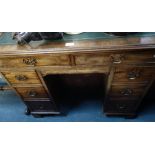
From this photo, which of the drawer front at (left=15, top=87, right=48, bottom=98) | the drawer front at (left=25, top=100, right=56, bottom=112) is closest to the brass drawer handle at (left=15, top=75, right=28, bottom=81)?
the drawer front at (left=15, top=87, right=48, bottom=98)

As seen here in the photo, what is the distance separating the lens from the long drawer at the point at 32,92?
104 centimetres

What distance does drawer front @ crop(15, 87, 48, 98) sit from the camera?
40.9 inches

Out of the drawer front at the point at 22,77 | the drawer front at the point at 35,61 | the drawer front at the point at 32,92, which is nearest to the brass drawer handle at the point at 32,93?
the drawer front at the point at 32,92

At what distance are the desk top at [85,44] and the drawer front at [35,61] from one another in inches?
2.0

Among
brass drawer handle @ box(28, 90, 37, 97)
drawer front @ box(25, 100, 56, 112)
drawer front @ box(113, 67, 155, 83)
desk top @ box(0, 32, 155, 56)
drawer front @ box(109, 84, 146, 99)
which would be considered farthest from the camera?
drawer front @ box(25, 100, 56, 112)

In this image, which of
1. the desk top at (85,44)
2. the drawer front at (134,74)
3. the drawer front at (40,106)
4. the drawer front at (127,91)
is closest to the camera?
the desk top at (85,44)

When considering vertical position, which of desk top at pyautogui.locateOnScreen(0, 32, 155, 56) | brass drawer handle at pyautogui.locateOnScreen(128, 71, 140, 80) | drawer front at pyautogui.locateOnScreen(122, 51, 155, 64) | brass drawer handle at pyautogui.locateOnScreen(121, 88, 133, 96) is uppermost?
desk top at pyautogui.locateOnScreen(0, 32, 155, 56)

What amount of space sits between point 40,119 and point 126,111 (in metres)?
0.70

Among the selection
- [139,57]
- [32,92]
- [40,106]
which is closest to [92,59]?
[139,57]

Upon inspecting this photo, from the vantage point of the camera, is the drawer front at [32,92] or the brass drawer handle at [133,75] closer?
the brass drawer handle at [133,75]

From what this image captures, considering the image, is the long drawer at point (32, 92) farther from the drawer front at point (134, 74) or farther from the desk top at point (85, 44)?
the drawer front at point (134, 74)

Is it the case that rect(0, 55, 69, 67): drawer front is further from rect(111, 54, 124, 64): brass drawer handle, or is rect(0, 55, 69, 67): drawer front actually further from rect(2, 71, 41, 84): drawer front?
rect(111, 54, 124, 64): brass drawer handle
